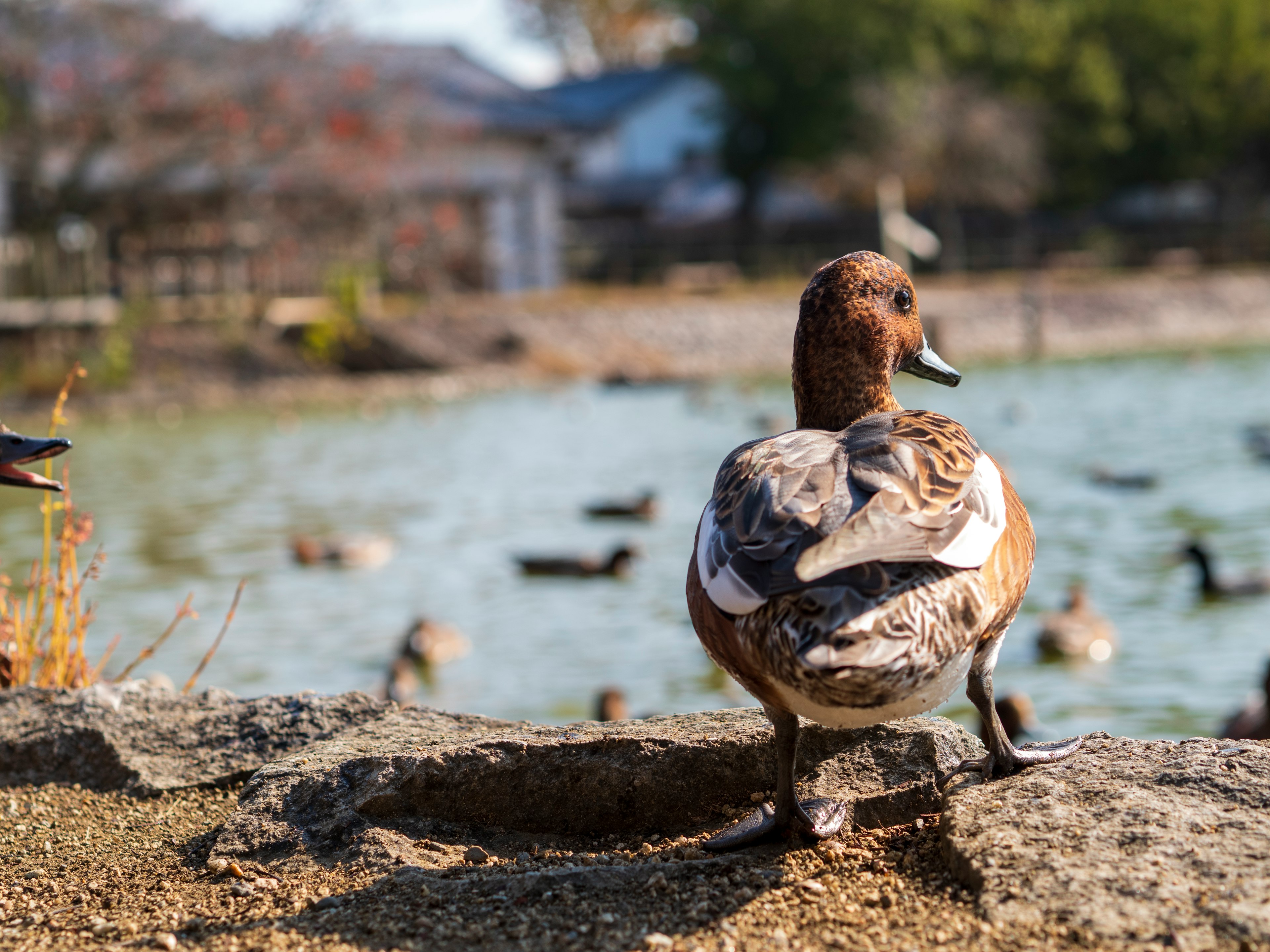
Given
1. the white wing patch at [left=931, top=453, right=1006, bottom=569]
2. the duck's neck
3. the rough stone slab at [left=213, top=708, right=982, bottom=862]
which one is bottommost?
the rough stone slab at [left=213, top=708, right=982, bottom=862]

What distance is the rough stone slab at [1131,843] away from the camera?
2.64 meters

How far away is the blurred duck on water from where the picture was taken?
916 centimetres

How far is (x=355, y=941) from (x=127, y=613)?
889 cm

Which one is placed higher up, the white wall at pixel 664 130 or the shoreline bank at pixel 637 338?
the white wall at pixel 664 130

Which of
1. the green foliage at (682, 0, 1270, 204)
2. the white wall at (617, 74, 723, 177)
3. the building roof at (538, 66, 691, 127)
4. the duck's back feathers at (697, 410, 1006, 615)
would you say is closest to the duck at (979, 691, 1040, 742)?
the duck's back feathers at (697, 410, 1006, 615)

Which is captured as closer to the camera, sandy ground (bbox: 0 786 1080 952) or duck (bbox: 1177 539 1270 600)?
sandy ground (bbox: 0 786 1080 952)

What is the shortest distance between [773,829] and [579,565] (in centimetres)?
901

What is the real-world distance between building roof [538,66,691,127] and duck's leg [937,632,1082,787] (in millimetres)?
53082

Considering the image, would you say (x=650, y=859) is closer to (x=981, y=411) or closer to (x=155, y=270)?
(x=981, y=411)

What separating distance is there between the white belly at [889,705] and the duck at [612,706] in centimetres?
484

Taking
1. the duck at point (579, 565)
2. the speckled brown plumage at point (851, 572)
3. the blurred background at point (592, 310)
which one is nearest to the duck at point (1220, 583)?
the blurred background at point (592, 310)

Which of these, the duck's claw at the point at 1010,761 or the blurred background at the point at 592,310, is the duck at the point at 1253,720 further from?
the duck's claw at the point at 1010,761

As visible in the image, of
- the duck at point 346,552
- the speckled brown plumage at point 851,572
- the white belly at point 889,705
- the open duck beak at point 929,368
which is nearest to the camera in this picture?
the speckled brown plumage at point 851,572

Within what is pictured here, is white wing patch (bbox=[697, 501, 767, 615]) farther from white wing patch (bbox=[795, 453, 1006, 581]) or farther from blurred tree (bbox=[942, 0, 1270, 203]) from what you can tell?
blurred tree (bbox=[942, 0, 1270, 203])
